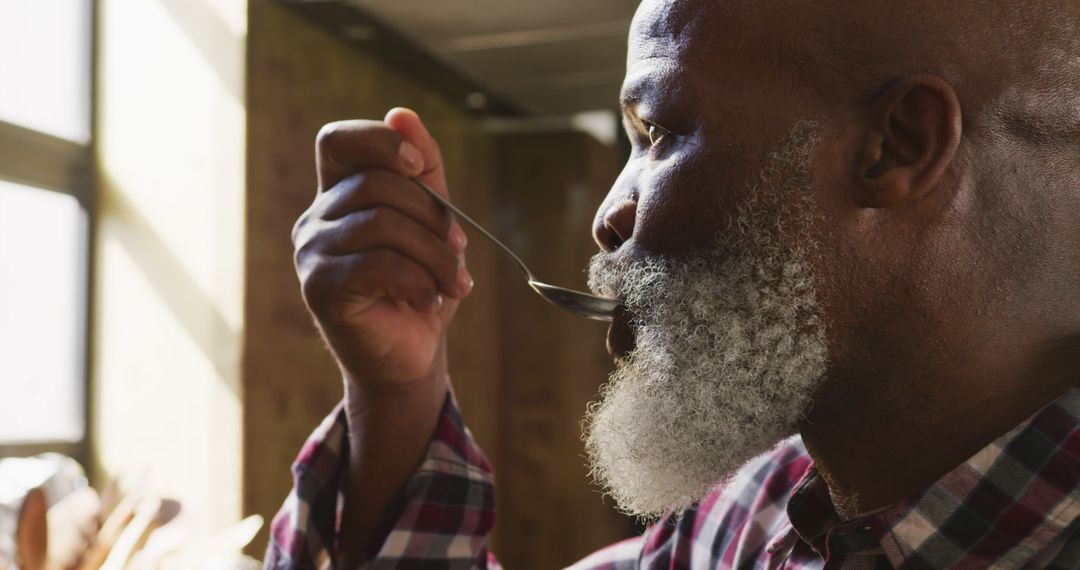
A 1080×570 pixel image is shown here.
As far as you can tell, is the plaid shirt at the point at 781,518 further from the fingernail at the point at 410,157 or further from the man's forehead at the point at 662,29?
the man's forehead at the point at 662,29

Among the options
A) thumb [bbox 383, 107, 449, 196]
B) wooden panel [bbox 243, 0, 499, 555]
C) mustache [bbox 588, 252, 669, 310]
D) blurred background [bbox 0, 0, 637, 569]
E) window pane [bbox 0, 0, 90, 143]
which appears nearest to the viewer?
mustache [bbox 588, 252, 669, 310]

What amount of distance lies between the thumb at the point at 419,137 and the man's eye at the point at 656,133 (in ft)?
0.65

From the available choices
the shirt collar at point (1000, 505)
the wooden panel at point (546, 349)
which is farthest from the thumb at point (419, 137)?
the wooden panel at point (546, 349)

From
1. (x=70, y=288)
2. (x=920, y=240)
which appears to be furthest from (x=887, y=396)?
(x=70, y=288)

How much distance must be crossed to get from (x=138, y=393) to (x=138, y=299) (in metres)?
0.23

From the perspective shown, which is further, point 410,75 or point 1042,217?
point 410,75

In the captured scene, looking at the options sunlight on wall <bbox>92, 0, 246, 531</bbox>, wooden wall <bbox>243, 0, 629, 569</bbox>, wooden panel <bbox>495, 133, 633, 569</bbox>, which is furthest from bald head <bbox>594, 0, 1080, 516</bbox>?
wooden panel <bbox>495, 133, 633, 569</bbox>

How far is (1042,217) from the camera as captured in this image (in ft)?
2.54

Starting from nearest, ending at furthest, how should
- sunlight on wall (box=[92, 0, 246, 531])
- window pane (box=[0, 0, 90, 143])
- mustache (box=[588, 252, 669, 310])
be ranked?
mustache (box=[588, 252, 669, 310])
window pane (box=[0, 0, 90, 143])
sunlight on wall (box=[92, 0, 246, 531])

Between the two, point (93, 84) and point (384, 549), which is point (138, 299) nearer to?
point (93, 84)

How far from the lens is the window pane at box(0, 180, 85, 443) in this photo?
226 cm

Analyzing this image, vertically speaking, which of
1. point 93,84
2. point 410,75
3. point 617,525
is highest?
point 410,75

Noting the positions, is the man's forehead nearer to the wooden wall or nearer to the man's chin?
the man's chin

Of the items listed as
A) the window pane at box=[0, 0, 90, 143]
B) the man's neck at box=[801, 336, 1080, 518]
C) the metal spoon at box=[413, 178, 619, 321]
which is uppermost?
the window pane at box=[0, 0, 90, 143]
